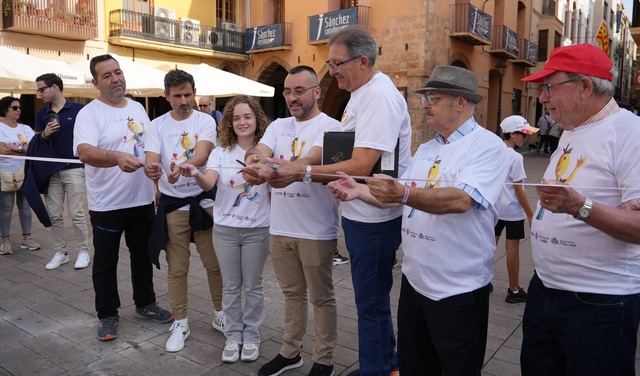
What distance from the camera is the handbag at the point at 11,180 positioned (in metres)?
6.20

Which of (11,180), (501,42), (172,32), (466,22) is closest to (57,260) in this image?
(11,180)

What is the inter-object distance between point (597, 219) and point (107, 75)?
11.2ft

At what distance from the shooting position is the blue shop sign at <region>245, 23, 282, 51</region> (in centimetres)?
2147

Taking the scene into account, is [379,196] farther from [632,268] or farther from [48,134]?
[48,134]

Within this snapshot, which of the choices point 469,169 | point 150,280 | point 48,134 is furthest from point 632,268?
point 48,134

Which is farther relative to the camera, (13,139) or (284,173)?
(13,139)

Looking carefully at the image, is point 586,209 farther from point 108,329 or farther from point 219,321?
point 108,329

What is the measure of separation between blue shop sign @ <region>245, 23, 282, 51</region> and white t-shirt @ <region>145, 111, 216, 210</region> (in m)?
18.6

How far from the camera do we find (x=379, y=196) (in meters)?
2.14

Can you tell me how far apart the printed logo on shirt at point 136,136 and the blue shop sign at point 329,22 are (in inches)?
621

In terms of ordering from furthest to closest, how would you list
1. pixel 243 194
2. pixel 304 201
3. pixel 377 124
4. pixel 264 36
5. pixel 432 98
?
1. pixel 264 36
2. pixel 243 194
3. pixel 304 201
4. pixel 377 124
5. pixel 432 98

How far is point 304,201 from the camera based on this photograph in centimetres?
308

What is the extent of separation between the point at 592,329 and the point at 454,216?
0.70m

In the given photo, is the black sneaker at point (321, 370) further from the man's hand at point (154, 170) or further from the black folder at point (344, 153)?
the man's hand at point (154, 170)
